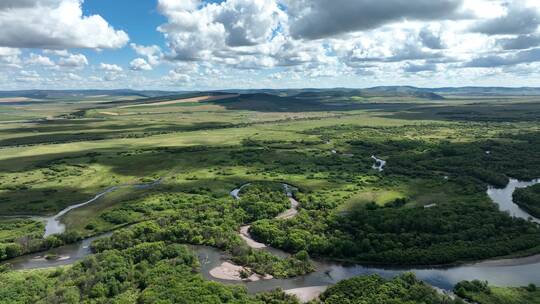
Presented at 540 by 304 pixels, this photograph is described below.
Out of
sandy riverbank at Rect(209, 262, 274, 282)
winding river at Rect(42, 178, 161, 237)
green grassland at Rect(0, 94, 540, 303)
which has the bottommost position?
winding river at Rect(42, 178, 161, 237)

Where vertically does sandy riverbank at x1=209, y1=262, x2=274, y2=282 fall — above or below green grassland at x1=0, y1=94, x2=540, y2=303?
below

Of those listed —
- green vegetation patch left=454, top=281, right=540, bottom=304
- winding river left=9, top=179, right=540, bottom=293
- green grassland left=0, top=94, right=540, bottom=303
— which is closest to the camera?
green vegetation patch left=454, top=281, right=540, bottom=304

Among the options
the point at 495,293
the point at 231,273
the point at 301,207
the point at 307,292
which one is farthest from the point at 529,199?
the point at 231,273

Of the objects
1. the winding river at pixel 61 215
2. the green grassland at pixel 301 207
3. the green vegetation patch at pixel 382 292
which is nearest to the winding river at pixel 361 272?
the green grassland at pixel 301 207

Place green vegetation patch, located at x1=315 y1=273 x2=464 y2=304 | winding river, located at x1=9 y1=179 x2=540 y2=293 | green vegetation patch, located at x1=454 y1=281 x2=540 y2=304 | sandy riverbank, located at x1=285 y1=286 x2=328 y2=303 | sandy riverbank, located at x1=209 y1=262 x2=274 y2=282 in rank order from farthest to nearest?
sandy riverbank, located at x1=209 y1=262 x2=274 y2=282 → winding river, located at x1=9 y1=179 x2=540 y2=293 → sandy riverbank, located at x1=285 y1=286 x2=328 y2=303 → green vegetation patch, located at x1=454 y1=281 x2=540 y2=304 → green vegetation patch, located at x1=315 y1=273 x2=464 y2=304

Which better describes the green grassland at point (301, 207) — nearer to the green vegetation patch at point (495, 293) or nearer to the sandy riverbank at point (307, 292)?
the sandy riverbank at point (307, 292)

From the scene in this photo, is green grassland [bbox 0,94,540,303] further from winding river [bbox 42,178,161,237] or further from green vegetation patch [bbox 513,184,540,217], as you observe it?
green vegetation patch [bbox 513,184,540,217]

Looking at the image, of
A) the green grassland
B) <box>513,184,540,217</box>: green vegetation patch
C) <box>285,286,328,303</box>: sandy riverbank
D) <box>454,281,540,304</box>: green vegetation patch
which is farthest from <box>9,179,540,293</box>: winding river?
<box>513,184,540,217</box>: green vegetation patch

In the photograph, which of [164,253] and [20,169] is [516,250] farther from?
[20,169]

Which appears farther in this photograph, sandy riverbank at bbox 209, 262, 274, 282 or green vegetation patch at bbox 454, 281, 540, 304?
sandy riverbank at bbox 209, 262, 274, 282
